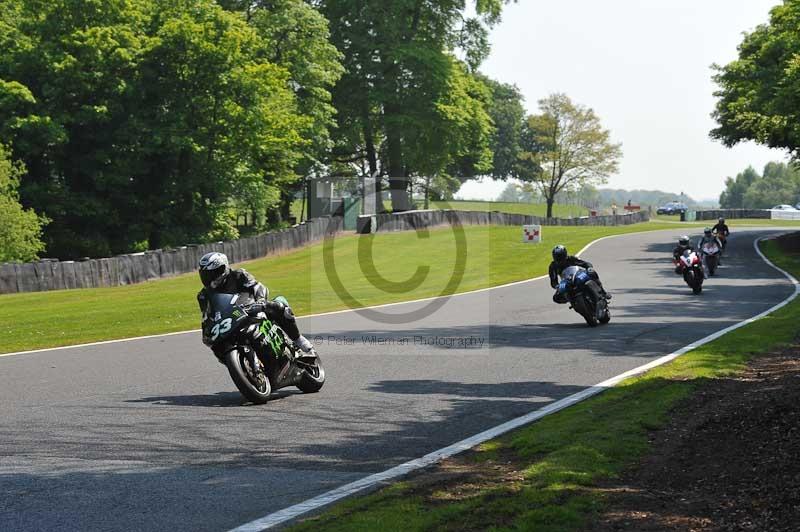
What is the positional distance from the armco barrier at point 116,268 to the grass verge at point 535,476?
977 inches

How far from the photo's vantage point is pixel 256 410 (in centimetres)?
1026

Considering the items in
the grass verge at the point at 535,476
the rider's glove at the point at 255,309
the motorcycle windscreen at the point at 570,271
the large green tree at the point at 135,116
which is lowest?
the grass verge at the point at 535,476

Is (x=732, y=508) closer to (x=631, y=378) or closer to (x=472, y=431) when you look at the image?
(x=472, y=431)

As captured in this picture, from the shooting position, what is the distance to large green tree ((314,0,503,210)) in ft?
204

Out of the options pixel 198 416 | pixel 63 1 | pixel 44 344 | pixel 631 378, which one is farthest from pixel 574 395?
pixel 63 1

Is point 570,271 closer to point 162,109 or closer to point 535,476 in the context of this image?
point 535,476

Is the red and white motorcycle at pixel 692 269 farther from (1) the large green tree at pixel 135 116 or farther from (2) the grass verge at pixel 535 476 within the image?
(1) the large green tree at pixel 135 116

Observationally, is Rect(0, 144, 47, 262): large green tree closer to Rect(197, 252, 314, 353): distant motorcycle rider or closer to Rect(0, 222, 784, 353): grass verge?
Rect(0, 222, 784, 353): grass verge

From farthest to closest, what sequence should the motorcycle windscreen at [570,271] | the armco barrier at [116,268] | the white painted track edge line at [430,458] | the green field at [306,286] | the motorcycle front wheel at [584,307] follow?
the armco barrier at [116,268] → the green field at [306,286] → the motorcycle windscreen at [570,271] → the motorcycle front wheel at [584,307] → the white painted track edge line at [430,458]

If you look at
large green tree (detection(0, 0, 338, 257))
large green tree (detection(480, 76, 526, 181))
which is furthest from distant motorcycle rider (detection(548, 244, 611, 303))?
large green tree (detection(480, 76, 526, 181))

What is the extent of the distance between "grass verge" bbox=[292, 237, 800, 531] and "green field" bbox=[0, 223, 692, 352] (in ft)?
37.8

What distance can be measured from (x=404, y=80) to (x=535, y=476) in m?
57.7

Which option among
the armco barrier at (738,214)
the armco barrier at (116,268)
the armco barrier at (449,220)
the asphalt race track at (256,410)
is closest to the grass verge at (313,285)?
the armco barrier at (116,268)

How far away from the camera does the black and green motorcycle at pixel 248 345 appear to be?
1027 centimetres
